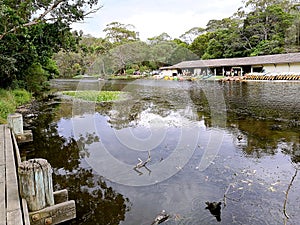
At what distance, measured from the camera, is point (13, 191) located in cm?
310

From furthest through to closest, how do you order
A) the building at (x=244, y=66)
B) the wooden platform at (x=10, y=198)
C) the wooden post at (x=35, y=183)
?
the building at (x=244, y=66)
the wooden post at (x=35, y=183)
the wooden platform at (x=10, y=198)

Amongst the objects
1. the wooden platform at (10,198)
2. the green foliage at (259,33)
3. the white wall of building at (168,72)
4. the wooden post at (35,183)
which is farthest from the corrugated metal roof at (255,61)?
the wooden post at (35,183)

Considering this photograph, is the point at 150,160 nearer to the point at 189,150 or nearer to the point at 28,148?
the point at 189,150

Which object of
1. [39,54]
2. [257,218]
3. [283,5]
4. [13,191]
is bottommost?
[257,218]

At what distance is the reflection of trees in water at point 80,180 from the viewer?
12.7ft

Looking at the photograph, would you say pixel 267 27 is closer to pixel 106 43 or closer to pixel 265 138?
pixel 106 43

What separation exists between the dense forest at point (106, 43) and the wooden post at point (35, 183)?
24.0 ft

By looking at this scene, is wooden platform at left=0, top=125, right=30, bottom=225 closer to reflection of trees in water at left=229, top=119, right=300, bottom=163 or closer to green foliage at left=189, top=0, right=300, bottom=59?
reflection of trees in water at left=229, top=119, right=300, bottom=163

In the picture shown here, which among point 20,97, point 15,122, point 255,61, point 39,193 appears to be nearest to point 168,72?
point 255,61

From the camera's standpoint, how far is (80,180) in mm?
4996

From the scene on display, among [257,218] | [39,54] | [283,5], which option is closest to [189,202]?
[257,218]

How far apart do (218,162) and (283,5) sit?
52.0 metres

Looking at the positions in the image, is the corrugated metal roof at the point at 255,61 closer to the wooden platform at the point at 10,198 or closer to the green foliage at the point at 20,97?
the green foliage at the point at 20,97

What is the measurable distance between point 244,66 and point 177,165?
33063 millimetres
